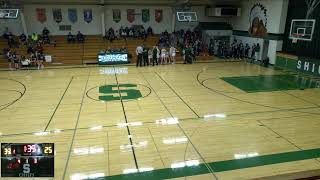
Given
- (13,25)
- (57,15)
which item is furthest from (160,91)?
(13,25)

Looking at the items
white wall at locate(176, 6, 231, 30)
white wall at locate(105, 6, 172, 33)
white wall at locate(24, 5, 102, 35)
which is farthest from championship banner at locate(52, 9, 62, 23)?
white wall at locate(176, 6, 231, 30)

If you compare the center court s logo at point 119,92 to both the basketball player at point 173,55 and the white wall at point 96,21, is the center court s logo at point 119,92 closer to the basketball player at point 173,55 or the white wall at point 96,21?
the basketball player at point 173,55

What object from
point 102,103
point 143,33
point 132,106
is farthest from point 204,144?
point 143,33

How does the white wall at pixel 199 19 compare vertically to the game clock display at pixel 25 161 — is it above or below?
above

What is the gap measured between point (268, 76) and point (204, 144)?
1117 centimetres

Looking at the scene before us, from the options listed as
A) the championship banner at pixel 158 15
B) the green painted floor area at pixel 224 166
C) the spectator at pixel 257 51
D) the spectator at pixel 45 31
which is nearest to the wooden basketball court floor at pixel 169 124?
the green painted floor area at pixel 224 166

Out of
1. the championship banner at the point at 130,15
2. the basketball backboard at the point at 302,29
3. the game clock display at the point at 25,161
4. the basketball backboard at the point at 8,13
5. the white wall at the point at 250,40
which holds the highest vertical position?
the championship banner at the point at 130,15

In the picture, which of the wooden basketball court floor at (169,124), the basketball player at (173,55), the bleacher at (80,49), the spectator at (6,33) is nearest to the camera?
the wooden basketball court floor at (169,124)

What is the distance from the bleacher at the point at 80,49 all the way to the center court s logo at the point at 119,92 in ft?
26.7

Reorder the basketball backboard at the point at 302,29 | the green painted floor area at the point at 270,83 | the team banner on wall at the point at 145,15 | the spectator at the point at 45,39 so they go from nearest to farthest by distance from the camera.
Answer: the green painted floor area at the point at 270,83
the basketball backboard at the point at 302,29
the spectator at the point at 45,39
the team banner on wall at the point at 145,15

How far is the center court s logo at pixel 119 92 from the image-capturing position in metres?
12.7

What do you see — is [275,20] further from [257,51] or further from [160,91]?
[160,91]

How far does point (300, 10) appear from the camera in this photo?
1909 centimetres

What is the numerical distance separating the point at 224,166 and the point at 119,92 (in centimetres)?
793
